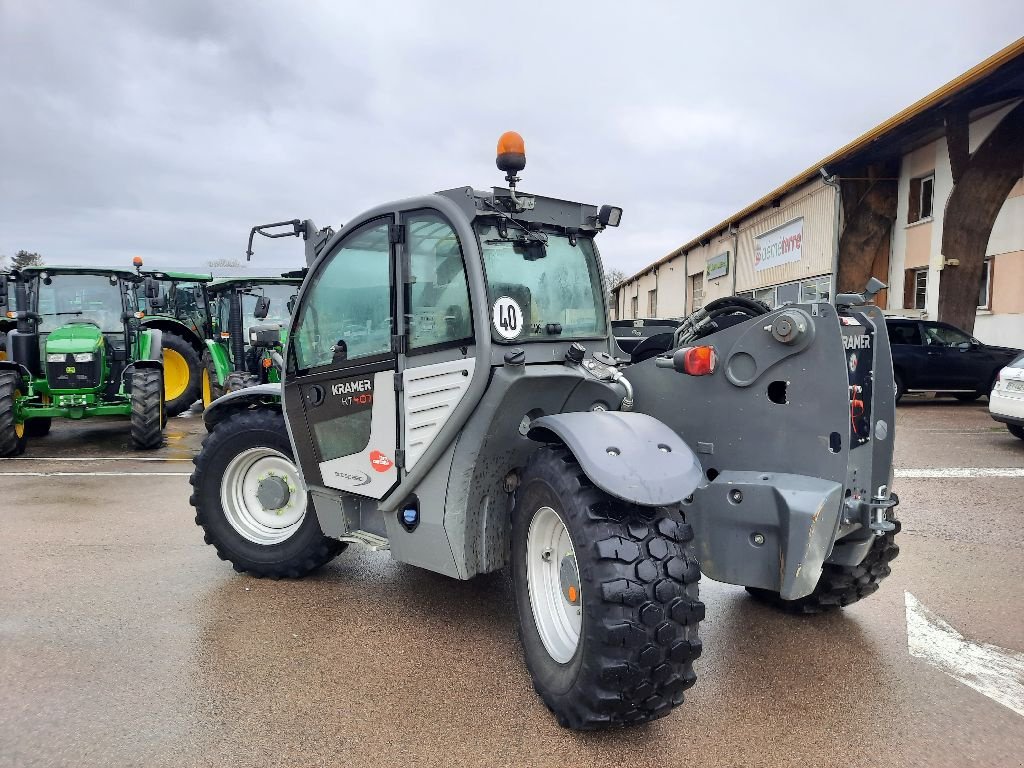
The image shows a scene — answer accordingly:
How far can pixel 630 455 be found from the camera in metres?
2.79

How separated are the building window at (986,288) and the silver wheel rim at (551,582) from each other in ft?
52.7

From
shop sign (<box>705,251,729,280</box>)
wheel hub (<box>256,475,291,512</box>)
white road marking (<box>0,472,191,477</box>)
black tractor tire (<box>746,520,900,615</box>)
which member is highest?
shop sign (<box>705,251,729,280</box>)

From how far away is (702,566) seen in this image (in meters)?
3.18

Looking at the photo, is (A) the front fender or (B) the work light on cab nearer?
(A) the front fender

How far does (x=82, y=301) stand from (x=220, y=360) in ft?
7.99

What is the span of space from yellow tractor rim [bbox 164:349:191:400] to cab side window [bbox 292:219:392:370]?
355 inches

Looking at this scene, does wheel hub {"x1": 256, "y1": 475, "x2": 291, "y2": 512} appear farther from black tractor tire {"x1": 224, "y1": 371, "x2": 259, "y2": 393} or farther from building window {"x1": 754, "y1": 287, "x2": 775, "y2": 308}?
building window {"x1": 754, "y1": 287, "x2": 775, "y2": 308}

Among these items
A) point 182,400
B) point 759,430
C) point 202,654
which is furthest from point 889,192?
point 202,654

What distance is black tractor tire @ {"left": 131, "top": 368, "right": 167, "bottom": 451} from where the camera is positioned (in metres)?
9.37

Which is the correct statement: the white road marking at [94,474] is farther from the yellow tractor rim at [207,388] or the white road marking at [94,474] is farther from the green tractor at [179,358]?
the yellow tractor rim at [207,388]

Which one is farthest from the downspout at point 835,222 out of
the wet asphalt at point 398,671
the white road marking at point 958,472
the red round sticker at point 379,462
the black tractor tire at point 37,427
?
the red round sticker at point 379,462

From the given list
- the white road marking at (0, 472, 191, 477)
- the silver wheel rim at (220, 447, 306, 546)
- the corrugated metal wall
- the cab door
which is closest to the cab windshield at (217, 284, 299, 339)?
the white road marking at (0, 472, 191, 477)

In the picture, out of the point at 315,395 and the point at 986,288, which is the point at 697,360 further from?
the point at 986,288

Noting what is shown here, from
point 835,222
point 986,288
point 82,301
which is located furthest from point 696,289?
point 82,301
